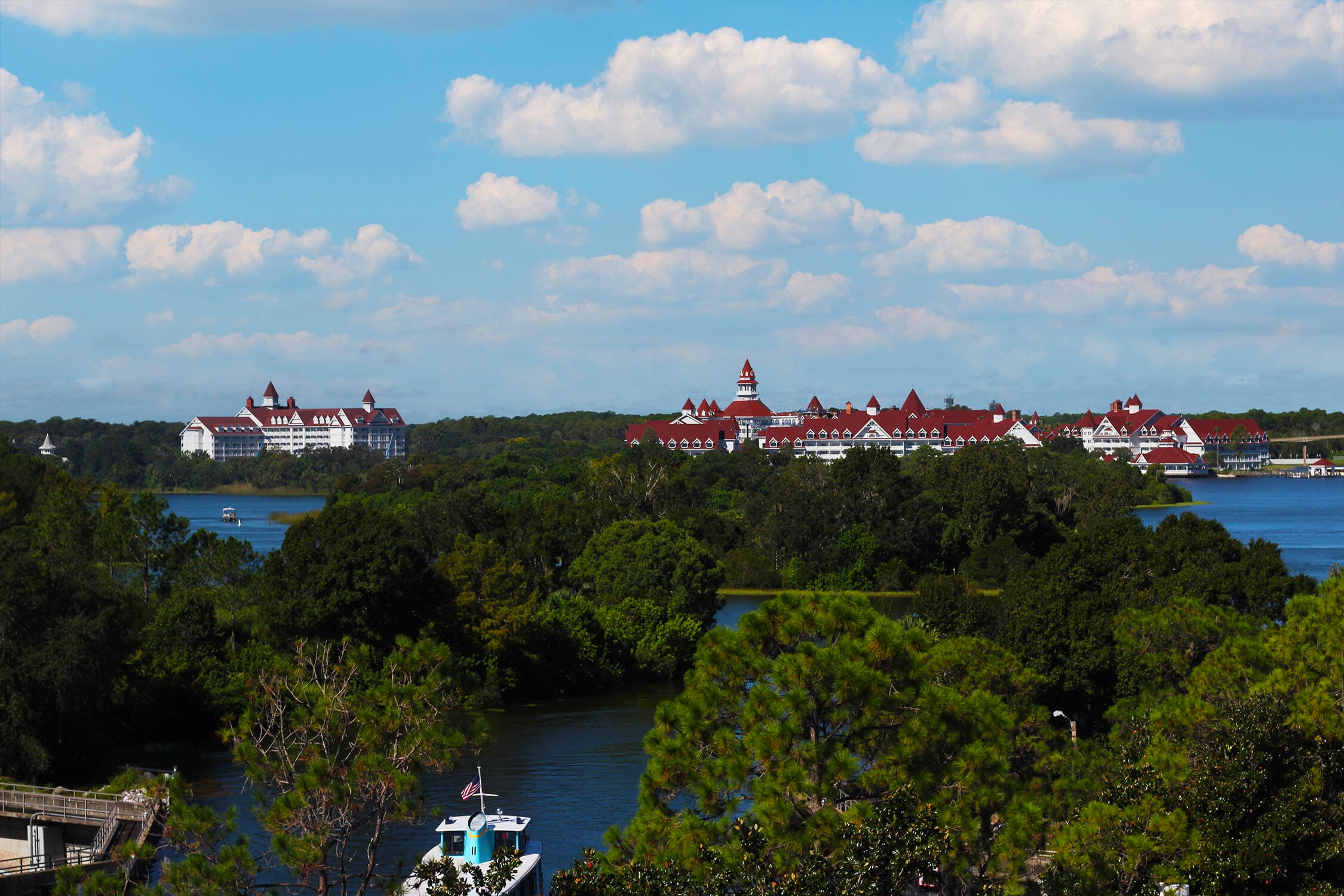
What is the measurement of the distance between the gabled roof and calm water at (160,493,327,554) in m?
59.2

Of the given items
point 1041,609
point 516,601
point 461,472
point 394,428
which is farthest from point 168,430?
point 1041,609

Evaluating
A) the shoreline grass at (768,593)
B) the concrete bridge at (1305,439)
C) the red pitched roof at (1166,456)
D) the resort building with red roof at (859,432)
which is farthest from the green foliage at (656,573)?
the concrete bridge at (1305,439)

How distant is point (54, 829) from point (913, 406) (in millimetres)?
129223

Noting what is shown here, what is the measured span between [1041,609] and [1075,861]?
565 inches

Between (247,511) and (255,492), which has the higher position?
(255,492)

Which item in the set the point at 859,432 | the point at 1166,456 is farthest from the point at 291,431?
the point at 1166,456

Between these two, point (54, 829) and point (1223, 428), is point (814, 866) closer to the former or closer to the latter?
point (54, 829)

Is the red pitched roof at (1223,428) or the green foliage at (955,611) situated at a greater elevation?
the red pitched roof at (1223,428)

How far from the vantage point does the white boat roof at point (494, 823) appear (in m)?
18.5

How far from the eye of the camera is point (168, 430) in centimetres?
17200

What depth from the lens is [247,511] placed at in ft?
356

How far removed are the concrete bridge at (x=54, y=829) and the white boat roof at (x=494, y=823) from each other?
13.5 ft

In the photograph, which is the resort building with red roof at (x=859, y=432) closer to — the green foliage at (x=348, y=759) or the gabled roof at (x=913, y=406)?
the gabled roof at (x=913, y=406)

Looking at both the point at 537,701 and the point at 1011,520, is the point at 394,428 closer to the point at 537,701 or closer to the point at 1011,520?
the point at 1011,520
